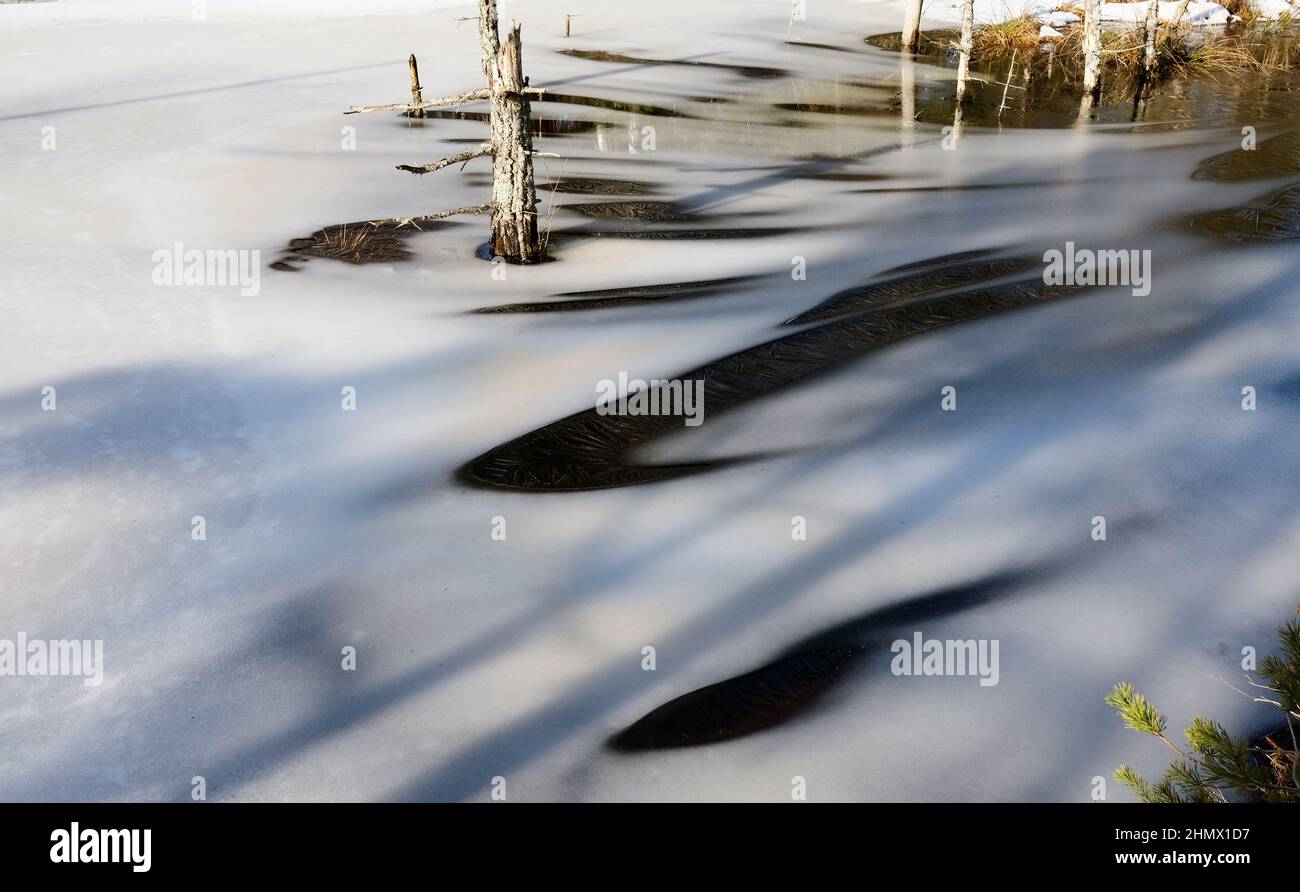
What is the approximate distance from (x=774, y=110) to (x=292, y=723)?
1390 cm

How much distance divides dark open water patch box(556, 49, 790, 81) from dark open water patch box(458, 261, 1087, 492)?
11.0 meters

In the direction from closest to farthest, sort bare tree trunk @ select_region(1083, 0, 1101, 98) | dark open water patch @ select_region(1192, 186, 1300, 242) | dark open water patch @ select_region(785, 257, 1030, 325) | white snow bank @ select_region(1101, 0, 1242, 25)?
dark open water patch @ select_region(785, 257, 1030, 325) < dark open water patch @ select_region(1192, 186, 1300, 242) < bare tree trunk @ select_region(1083, 0, 1101, 98) < white snow bank @ select_region(1101, 0, 1242, 25)

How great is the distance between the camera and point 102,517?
18.7 ft

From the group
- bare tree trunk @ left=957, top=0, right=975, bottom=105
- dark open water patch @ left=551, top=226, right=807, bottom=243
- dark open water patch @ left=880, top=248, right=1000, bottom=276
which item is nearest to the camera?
dark open water patch @ left=880, top=248, right=1000, bottom=276

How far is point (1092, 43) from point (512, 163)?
470 inches

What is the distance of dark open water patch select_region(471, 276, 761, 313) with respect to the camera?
8.59 m

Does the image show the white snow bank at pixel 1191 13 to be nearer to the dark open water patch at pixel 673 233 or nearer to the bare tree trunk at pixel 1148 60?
the bare tree trunk at pixel 1148 60

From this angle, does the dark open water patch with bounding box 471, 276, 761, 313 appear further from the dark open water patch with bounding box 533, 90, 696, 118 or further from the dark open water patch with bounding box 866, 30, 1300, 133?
the dark open water patch with bounding box 866, 30, 1300, 133

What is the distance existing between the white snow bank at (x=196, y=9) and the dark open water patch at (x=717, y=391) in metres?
21.2

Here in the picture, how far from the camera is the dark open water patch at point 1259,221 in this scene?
34.6ft

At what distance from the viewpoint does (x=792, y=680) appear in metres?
4.71

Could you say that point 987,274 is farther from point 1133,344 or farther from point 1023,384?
point 1023,384

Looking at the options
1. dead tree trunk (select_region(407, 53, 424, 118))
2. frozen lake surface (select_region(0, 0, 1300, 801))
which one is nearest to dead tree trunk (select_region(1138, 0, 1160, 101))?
frozen lake surface (select_region(0, 0, 1300, 801))
